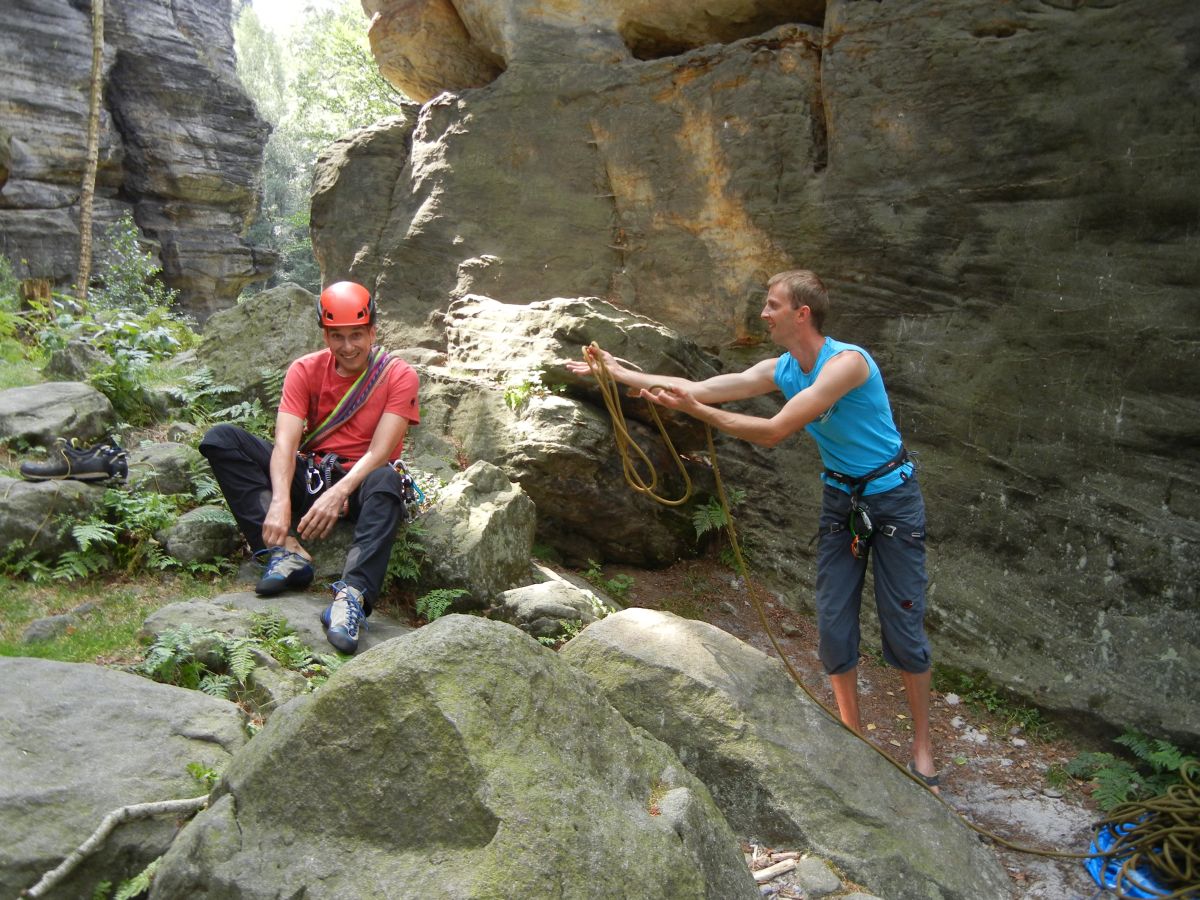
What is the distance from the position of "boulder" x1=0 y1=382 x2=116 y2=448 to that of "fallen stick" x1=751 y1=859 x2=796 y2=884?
5.64 meters

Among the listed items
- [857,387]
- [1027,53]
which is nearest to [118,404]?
[857,387]

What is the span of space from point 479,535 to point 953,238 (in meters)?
4.36

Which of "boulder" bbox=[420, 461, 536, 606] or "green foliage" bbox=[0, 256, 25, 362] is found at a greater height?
"green foliage" bbox=[0, 256, 25, 362]

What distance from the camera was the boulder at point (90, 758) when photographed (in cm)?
277

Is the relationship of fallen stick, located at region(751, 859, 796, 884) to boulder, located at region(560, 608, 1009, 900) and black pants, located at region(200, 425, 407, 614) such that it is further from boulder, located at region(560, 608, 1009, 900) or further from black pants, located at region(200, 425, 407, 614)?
black pants, located at region(200, 425, 407, 614)

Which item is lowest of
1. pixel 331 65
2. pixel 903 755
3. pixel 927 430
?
pixel 903 755

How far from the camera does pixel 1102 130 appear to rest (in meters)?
6.12

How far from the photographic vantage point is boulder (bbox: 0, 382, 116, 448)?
6336mm

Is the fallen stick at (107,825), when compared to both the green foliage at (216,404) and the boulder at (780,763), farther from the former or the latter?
the green foliage at (216,404)

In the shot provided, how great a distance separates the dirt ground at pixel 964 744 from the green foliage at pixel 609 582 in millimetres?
82

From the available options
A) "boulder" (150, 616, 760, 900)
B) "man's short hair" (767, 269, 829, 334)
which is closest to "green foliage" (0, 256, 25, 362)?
"man's short hair" (767, 269, 829, 334)

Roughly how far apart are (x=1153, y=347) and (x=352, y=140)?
340 inches

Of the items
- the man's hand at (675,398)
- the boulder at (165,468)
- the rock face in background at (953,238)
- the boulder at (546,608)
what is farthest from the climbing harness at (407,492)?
the rock face in background at (953,238)

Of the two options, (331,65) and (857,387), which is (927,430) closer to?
(857,387)
